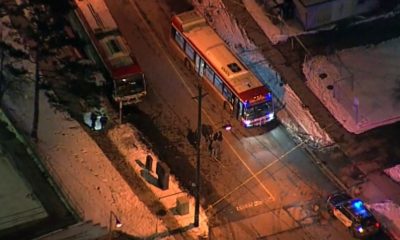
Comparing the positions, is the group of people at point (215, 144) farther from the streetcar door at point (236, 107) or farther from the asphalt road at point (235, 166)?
the streetcar door at point (236, 107)

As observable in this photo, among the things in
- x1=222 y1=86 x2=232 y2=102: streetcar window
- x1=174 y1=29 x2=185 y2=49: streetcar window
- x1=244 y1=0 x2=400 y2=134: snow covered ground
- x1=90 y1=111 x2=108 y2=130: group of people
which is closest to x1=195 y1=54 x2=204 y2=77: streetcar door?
x1=174 y1=29 x2=185 y2=49: streetcar window

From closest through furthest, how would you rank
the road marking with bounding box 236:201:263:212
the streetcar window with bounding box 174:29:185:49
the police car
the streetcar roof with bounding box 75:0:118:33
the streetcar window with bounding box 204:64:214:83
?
1. the police car
2. the road marking with bounding box 236:201:263:212
3. the streetcar window with bounding box 204:64:214:83
4. the streetcar roof with bounding box 75:0:118:33
5. the streetcar window with bounding box 174:29:185:49

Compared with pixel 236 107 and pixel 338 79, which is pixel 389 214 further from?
pixel 338 79

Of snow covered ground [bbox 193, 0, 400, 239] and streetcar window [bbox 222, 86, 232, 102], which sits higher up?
streetcar window [bbox 222, 86, 232, 102]

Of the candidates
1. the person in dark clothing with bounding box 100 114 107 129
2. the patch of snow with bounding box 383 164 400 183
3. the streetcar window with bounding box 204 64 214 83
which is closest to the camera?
the patch of snow with bounding box 383 164 400 183

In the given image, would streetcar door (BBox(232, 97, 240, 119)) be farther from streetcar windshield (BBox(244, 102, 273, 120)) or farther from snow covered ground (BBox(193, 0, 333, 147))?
snow covered ground (BBox(193, 0, 333, 147))

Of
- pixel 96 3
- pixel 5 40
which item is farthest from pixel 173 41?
pixel 5 40
